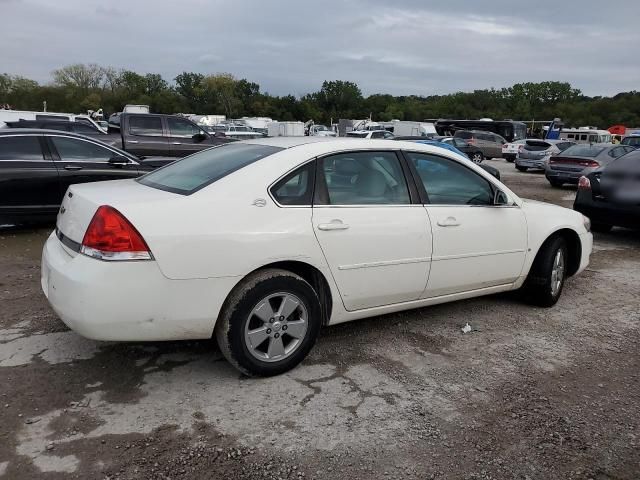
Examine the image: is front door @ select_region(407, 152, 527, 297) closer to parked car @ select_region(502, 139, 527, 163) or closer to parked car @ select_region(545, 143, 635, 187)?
parked car @ select_region(545, 143, 635, 187)

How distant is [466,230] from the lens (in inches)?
163

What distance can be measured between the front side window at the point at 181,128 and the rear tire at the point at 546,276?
32.4 feet

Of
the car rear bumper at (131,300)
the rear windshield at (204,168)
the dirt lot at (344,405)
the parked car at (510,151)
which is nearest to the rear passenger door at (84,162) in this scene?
the dirt lot at (344,405)

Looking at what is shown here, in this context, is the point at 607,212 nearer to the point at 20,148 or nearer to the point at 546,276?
the point at 546,276

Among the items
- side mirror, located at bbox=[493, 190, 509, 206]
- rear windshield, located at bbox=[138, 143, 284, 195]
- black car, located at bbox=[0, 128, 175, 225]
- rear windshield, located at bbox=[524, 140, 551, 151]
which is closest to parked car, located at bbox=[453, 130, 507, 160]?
rear windshield, located at bbox=[524, 140, 551, 151]

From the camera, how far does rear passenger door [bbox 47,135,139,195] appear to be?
739 centimetres

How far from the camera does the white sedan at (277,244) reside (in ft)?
9.66

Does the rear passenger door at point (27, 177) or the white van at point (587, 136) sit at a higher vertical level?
the white van at point (587, 136)

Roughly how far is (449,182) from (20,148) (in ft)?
19.4

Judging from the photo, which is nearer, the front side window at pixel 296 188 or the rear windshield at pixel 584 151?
the front side window at pixel 296 188

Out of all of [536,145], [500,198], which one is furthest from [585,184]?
[536,145]

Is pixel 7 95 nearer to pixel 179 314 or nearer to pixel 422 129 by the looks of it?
pixel 422 129

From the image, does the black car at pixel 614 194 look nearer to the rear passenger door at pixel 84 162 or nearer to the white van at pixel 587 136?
the rear passenger door at pixel 84 162

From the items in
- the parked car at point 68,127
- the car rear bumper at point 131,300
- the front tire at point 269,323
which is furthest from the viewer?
the parked car at point 68,127
